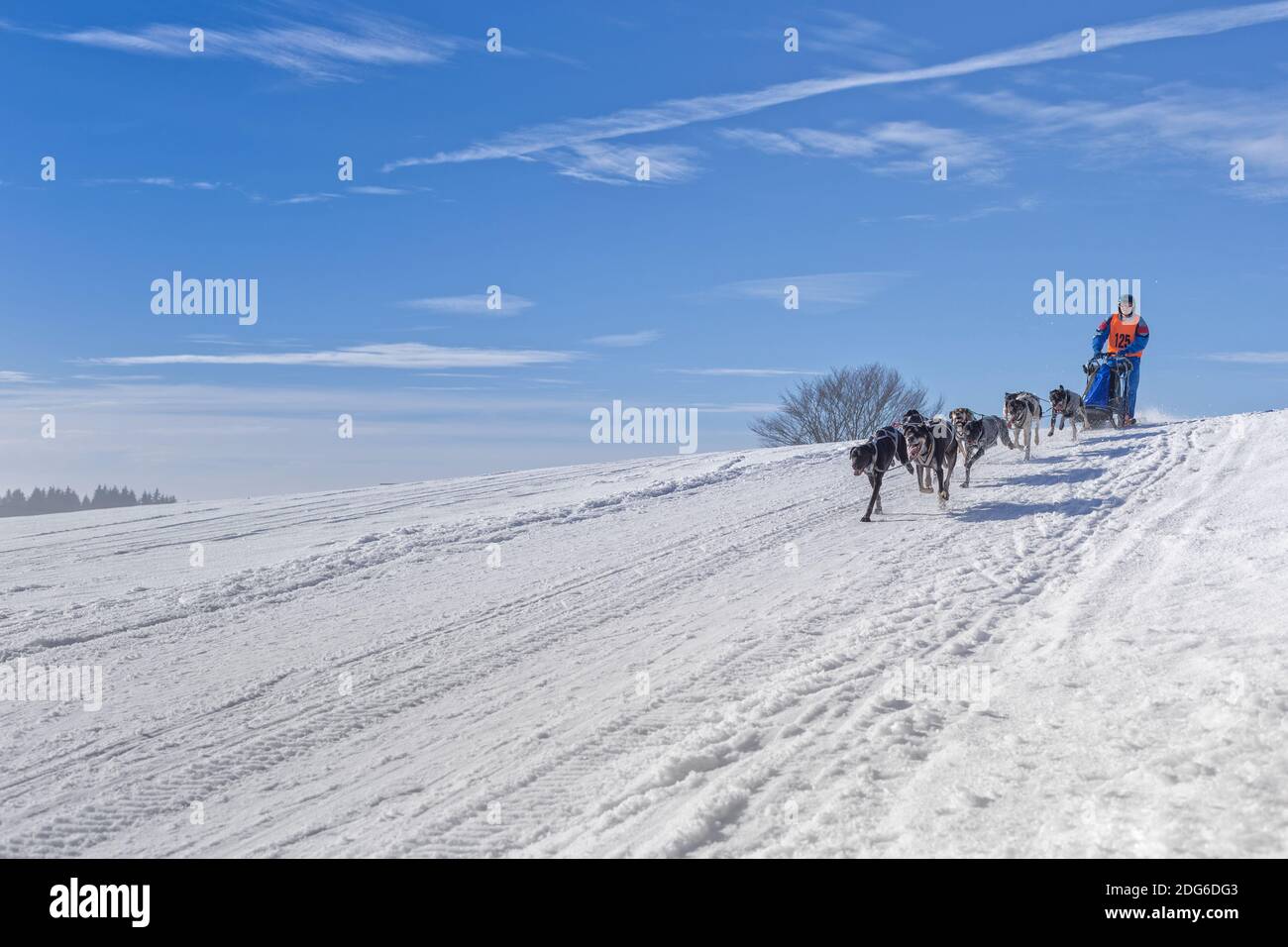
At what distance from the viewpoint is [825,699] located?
5648 mm

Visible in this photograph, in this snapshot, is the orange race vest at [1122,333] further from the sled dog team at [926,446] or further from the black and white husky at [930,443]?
the black and white husky at [930,443]

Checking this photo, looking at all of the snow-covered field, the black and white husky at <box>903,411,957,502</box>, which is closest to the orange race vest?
the snow-covered field

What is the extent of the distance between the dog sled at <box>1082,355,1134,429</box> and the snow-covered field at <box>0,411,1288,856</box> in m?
9.28

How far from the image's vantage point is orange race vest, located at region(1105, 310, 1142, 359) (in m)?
22.0

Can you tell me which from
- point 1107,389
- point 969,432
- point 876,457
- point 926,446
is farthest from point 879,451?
point 1107,389

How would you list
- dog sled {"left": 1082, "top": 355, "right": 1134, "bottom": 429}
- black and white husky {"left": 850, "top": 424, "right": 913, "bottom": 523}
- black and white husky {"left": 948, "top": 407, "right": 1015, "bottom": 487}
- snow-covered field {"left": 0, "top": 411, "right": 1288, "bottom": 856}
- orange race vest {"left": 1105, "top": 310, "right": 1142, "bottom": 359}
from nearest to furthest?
snow-covered field {"left": 0, "top": 411, "right": 1288, "bottom": 856} → black and white husky {"left": 850, "top": 424, "right": 913, "bottom": 523} → black and white husky {"left": 948, "top": 407, "right": 1015, "bottom": 487} → dog sled {"left": 1082, "top": 355, "right": 1134, "bottom": 429} → orange race vest {"left": 1105, "top": 310, "right": 1142, "bottom": 359}

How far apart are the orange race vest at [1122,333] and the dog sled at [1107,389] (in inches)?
16.0

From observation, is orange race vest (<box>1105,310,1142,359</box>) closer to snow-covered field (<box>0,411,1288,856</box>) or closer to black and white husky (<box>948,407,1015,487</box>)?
black and white husky (<box>948,407,1015,487</box>)

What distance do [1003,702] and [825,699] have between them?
96 centimetres

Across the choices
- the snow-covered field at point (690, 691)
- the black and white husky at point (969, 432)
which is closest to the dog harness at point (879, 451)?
the snow-covered field at point (690, 691)

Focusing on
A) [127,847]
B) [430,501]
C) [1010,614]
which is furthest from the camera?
[430,501]
